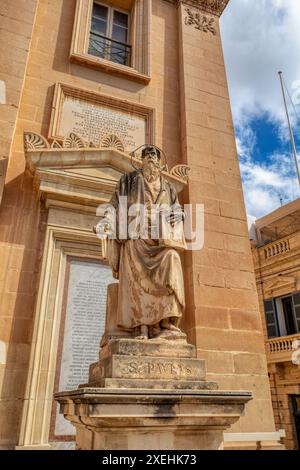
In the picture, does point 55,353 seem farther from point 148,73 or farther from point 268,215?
point 268,215

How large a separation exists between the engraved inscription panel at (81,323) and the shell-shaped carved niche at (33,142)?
204cm

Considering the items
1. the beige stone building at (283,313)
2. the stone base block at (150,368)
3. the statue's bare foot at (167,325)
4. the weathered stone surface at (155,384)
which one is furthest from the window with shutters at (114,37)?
the beige stone building at (283,313)

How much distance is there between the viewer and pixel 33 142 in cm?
609

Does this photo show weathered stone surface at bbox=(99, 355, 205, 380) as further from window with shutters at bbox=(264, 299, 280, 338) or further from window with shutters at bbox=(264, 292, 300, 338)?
window with shutters at bbox=(264, 299, 280, 338)

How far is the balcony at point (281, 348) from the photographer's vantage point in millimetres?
15961

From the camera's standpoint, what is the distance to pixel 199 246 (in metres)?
6.78

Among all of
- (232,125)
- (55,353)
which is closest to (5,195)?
(55,353)

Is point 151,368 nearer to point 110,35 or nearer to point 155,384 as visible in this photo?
point 155,384

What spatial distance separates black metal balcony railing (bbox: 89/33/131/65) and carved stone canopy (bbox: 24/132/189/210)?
11.9ft

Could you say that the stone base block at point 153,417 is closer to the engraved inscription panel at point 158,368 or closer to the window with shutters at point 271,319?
the engraved inscription panel at point 158,368

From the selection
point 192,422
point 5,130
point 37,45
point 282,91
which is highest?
point 282,91

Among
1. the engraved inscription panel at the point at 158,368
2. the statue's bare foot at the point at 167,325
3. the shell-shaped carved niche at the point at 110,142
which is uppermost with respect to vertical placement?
the shell-shaped carved niche at the point at 110,142

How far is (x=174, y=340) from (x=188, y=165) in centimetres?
489

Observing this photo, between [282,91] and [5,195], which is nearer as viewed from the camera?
[5,195]
